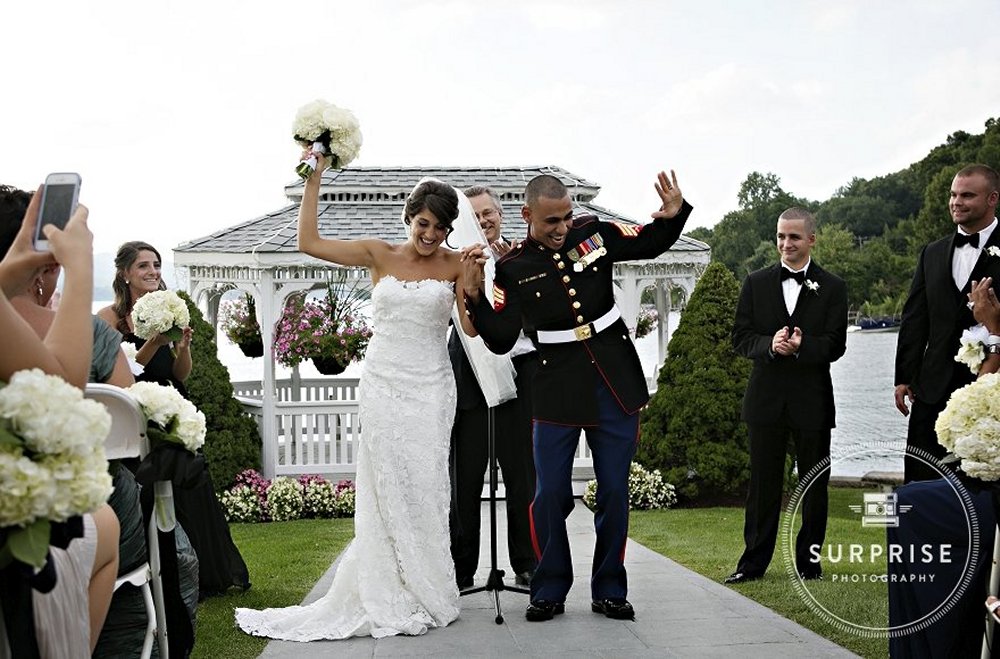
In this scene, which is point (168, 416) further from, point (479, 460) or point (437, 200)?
point (479, 460)

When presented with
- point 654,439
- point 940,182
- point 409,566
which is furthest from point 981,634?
point 940,182

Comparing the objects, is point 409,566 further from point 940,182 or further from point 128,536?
point 940,182

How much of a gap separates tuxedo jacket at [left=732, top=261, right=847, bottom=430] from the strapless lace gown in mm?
2010

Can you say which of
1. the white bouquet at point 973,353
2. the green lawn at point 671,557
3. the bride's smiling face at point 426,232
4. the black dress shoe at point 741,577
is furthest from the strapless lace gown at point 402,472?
the white bouquet at point 973,353

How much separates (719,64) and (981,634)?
1232 cm

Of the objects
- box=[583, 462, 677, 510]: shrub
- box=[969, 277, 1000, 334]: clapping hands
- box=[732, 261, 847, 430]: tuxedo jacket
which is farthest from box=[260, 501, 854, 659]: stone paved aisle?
box=[583, 462, 677, 510]: shrub

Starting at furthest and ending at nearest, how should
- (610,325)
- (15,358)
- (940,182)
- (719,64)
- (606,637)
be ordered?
(940,182), (719,64), (610,325), (606,637), (15,358)

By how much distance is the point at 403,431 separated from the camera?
6301mm

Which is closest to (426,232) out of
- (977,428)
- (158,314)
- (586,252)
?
(586,252)

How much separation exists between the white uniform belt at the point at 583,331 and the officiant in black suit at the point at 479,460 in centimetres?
103

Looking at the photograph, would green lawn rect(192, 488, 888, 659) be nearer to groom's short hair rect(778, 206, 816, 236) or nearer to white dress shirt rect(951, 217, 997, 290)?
white dress shirt rect(951, 217, 997, 290)

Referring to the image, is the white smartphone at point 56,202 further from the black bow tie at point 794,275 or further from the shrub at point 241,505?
the shrub at point 241,505

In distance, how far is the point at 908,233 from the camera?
144 feet

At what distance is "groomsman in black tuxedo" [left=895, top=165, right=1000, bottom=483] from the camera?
6.08 m
